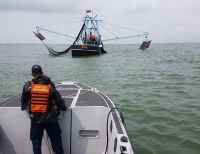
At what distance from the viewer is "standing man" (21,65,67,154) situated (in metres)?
5.37

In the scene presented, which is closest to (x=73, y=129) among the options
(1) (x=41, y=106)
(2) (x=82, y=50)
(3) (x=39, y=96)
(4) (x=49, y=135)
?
(4) (x=49, y=135)

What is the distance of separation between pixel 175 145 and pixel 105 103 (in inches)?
118

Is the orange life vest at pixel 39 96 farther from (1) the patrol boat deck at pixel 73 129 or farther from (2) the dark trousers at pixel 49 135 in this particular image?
(1) the patrol boat deck at pixel 73 129

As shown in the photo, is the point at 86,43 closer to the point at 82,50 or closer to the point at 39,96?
the point at 82,50

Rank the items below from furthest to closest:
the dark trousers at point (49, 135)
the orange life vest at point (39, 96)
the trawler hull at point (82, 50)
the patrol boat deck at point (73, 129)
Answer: the trawler hull at point (82, 50)
the patrol boat deck at point (73, 129)
the dark trousers at point (49, 135)
the orange life vest at point (39, 96)

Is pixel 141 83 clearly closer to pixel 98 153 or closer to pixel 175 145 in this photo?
pixel 175 145

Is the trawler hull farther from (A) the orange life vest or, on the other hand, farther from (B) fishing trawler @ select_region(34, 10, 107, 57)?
(A) the orange life vest

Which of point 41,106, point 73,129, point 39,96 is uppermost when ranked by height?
point 39,96

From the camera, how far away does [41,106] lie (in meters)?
5.40

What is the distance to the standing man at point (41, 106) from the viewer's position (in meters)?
5.37

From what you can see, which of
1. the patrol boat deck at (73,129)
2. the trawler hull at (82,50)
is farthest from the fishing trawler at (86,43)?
the patrol boat deck at (73,129)

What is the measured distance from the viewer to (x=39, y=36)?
48.2 meters

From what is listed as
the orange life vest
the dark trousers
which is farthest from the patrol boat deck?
the orange life vest

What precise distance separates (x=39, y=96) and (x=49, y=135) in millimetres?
880
